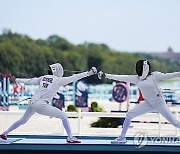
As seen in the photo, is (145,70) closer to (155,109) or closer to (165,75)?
(165,75)

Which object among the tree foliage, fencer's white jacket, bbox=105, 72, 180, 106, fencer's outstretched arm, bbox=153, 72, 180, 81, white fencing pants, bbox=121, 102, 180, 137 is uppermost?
the tree foliage

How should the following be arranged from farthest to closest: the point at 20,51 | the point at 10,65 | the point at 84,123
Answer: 1. the point at 20,51
2. the point at 10,65
3. the point at 84,123

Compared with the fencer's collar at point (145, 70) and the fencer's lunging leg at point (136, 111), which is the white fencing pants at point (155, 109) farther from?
the fencer's collar at point (145, 70)

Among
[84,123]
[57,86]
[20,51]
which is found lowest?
[84,123]

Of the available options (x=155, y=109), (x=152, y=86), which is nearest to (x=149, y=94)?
(x=152, y=86)

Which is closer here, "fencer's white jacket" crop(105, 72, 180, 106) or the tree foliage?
"fencer's white jacket" crop(105, 72, 180, 106)

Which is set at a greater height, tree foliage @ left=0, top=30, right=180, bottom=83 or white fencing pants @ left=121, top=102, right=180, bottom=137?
tree foliage @ left=0, top=30, right=180, bottom=83

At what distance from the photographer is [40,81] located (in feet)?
26.5

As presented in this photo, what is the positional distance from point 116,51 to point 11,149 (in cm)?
5846

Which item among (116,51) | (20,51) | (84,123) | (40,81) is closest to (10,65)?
(20,51)

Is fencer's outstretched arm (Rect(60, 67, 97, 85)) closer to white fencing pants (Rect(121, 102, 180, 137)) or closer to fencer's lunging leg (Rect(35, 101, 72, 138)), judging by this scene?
fencer's lunging leg (Rect(35, 101, 72, 138))

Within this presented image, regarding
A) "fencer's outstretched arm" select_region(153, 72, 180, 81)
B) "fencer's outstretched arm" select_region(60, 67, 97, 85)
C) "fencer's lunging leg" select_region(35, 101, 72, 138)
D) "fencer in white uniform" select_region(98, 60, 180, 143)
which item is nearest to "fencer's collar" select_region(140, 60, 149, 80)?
"fencer in white uniform" select_region(98, 60, 180, 143)

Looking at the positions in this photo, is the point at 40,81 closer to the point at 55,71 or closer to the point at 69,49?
the point at 55,71

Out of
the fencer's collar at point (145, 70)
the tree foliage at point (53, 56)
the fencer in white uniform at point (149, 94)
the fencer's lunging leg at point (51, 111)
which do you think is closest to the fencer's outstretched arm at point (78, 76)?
the fencer in white uniform at point (149, 94)
